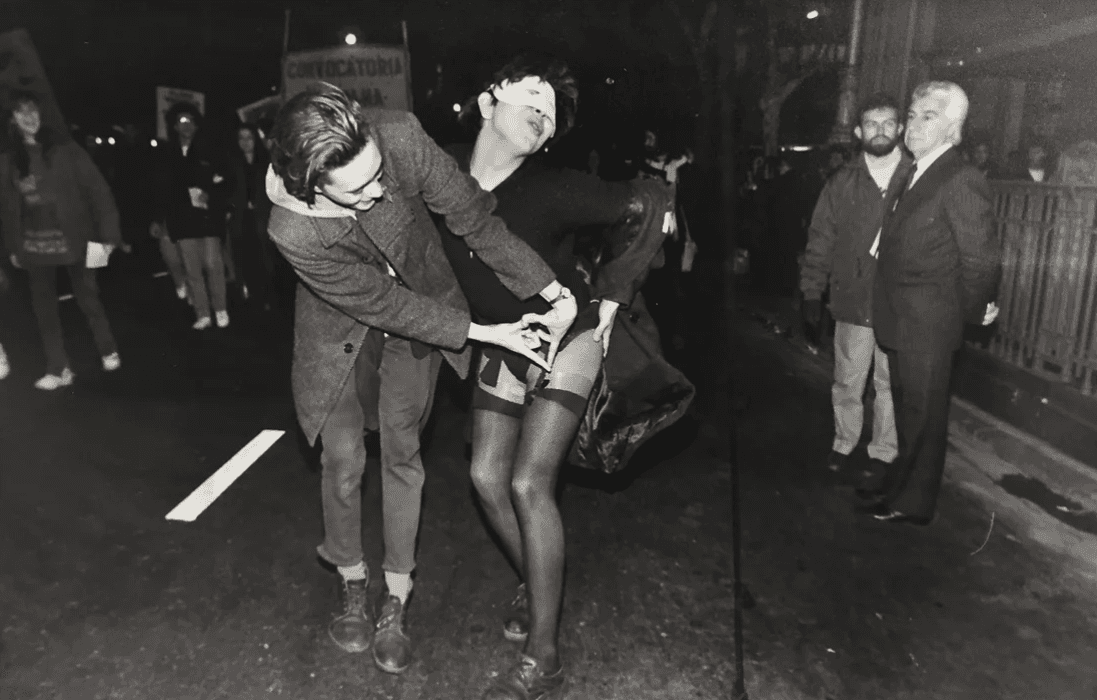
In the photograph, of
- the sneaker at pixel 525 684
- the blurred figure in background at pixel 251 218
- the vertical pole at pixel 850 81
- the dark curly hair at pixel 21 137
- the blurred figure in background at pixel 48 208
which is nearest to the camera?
the sneaker at pixel 525 684

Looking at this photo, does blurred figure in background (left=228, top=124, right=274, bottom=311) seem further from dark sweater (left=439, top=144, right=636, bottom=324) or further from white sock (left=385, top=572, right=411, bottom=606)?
dark sweater (left=439, top=144, right=636, bottom=324)

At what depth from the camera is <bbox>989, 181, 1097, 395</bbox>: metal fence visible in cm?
560

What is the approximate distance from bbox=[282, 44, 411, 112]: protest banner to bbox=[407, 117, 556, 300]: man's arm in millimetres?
9530

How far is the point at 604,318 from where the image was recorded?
2.81 metres

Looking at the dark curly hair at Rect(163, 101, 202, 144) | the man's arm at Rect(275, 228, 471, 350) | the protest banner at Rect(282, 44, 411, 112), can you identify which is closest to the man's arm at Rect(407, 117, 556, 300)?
the man's arm at Rect(275, 228, 471, 350)

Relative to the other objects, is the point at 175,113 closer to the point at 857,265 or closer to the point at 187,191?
the point at 187,191

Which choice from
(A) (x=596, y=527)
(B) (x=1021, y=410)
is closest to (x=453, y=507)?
(A) (x=596, y=527)

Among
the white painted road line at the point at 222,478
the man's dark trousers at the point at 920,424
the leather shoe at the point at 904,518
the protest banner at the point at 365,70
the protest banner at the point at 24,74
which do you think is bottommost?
the white painted road line at the point at 222,478

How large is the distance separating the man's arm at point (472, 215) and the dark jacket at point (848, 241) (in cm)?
265

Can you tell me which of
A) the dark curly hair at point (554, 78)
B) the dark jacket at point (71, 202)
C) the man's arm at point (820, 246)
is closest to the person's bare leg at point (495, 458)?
the dark curly hair at point (554, 78)

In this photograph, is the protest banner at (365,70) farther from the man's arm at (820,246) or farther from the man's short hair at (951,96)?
the man's short hair at (951,96)

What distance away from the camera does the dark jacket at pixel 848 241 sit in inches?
182

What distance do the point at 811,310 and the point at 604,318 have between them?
2459mm

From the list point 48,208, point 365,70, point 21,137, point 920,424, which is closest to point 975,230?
point 920,424
